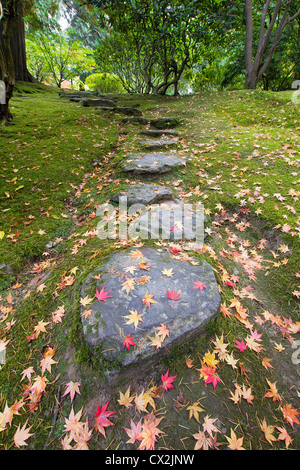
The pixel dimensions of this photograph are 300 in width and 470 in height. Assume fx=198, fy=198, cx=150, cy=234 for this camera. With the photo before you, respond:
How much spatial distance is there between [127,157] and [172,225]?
9.07ft

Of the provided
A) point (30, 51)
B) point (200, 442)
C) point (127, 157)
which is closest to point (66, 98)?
→ point (127, 157)

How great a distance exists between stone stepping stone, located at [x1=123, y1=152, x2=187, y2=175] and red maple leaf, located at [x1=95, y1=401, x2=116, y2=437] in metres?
3.80

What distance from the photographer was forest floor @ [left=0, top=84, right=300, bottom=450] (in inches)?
54.3

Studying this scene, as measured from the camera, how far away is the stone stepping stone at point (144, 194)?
3.31 m

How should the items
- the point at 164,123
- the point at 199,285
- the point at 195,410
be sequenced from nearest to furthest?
the point at 195,410, the point at 199,285, the point at 164,123

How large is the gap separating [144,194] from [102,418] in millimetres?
2867

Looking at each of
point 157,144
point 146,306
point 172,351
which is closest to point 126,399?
point 172,351

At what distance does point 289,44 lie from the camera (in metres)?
13.3

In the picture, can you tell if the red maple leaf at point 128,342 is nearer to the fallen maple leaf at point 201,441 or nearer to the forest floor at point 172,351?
the forest floor at point 172,351

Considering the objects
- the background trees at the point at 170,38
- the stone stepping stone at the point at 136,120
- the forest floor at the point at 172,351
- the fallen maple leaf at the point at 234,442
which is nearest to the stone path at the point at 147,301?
the forest floor at the point at 172,351

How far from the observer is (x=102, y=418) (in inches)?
53.5

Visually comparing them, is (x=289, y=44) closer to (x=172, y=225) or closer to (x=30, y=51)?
(x=172, y=225)

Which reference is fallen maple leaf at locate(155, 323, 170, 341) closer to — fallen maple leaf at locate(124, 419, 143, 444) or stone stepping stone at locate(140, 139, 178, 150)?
fallen maple leaf at locate(124, 419, 143, 444)

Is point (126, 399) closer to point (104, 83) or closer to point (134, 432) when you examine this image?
point (134, 432)
